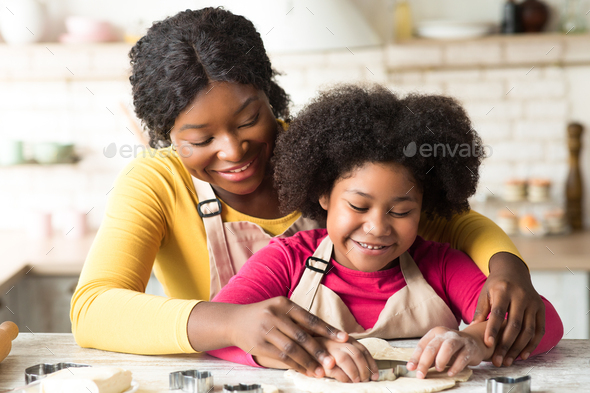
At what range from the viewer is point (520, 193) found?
2645 mm

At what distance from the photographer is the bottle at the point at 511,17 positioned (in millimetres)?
2547

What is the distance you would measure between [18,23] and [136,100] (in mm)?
1838

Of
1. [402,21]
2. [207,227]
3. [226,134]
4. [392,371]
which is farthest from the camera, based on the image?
[402,21]

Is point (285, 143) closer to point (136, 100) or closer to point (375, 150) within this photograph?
point (375, 150)

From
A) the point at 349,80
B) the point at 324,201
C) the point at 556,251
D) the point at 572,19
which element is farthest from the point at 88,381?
the point at 572,19

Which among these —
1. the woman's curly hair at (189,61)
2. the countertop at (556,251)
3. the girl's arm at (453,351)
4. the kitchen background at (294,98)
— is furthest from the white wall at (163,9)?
the girl's arm at (453,351)

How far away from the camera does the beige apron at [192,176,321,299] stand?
1219 millimetres

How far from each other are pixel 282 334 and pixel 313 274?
280mm

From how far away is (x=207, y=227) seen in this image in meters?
1.22

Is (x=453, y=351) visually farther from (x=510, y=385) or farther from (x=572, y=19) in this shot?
(x=572, y=19)

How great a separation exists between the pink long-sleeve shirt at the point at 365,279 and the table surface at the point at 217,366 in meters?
0.12

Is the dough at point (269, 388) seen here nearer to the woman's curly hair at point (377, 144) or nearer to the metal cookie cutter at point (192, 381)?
the metal cookie cutter at point (192, 381)

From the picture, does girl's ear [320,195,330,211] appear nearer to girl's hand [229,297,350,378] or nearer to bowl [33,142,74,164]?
girl's hand [229,297,350,378]

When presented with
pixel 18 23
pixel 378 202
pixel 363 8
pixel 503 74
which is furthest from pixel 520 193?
pixel 18 23
